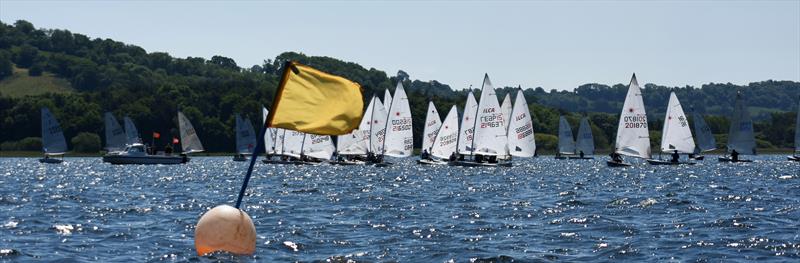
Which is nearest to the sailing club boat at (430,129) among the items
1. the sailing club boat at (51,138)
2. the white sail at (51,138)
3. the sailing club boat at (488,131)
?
the sailing club boat at (488,131)

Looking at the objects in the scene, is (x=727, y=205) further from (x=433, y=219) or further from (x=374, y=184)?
(x=374, y=184)

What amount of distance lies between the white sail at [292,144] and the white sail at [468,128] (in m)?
19.2

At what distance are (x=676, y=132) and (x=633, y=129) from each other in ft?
28.5

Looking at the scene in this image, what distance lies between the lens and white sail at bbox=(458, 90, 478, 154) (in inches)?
Result: 4053

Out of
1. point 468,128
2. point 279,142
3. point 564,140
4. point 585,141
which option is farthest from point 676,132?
point 564,140

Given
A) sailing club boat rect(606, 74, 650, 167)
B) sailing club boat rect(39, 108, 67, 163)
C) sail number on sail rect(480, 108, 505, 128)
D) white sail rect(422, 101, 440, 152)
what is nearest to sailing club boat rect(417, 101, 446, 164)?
white sail rect(422, 101, 440, 152)

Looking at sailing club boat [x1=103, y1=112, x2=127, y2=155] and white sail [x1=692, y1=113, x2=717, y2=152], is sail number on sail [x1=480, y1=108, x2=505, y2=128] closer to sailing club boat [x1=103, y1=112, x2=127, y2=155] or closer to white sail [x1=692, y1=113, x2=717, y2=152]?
white sail [x1=692, y1=113, x2=717, y2=152]

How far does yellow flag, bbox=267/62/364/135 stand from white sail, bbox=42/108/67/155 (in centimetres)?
10977

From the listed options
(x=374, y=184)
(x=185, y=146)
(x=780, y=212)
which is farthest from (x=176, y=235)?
(x=185, y=146)

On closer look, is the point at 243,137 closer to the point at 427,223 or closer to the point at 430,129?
the point at 430,129

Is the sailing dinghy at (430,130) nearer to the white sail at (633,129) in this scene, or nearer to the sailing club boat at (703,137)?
the white sail at (633,129)

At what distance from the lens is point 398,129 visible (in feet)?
358

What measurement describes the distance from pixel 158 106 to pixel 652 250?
555 feet

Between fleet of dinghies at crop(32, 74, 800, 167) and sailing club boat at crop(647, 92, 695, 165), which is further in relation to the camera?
sailing club boat at crop(647, 92, 695, 165)
